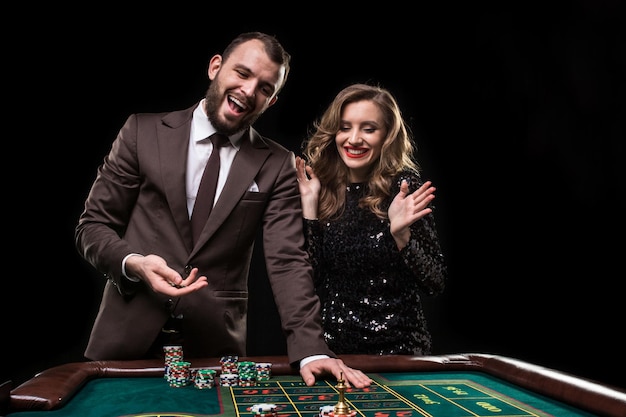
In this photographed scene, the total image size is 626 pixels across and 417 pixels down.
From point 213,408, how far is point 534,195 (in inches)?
141

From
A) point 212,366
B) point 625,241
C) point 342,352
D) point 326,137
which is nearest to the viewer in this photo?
point 212,366

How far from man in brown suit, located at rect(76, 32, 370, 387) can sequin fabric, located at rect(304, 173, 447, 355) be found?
0.94 ft

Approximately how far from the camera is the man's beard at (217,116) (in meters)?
3.05

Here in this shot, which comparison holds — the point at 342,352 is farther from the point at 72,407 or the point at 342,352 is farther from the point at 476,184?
the point at 476,184

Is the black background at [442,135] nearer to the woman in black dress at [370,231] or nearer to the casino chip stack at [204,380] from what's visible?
the woman in black dress at [370,231]

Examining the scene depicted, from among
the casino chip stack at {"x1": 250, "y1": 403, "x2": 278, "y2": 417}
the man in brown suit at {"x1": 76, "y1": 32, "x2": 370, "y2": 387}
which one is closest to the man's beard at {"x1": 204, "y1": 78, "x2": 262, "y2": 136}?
the man in brown suit at {"x1": 76, "y1": 32, "x2": 370, "y2": 387}

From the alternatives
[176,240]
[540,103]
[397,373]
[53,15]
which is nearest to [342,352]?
[397,373]

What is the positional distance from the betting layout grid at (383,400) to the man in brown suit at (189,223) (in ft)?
1.80

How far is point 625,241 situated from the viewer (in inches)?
179

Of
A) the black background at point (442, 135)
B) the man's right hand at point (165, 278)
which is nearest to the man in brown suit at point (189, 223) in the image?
the man's right hand at point (165, 278)

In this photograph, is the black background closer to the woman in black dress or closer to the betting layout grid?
the woman in black dress

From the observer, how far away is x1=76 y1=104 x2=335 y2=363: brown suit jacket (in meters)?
2.88

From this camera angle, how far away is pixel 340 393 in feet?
6.17

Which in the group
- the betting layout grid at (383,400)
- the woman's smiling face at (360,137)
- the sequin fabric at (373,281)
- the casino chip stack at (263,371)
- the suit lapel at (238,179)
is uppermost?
the woman's smiling face at (360,137)
